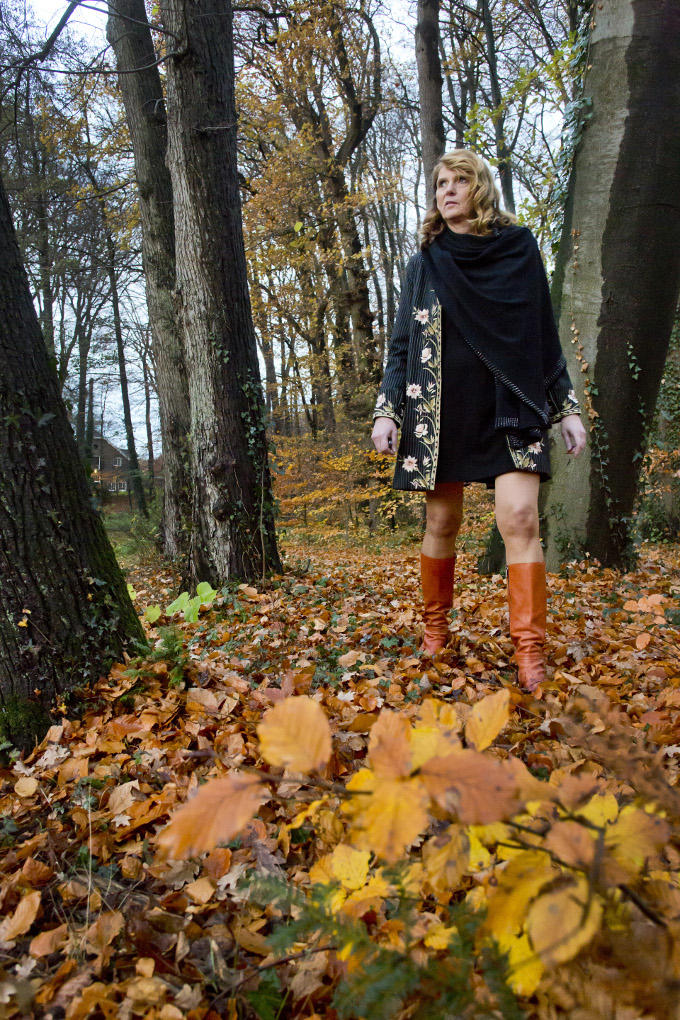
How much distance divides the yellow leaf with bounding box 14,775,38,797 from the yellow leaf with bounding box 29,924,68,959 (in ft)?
1.92

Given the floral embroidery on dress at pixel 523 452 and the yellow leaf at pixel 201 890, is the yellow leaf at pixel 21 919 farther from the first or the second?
the floral embroidery on dress at pixel 523 452

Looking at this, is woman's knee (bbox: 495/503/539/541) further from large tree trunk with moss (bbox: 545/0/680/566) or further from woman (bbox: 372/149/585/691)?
large tree trunk with moss (bbox: 545/0/680/566)

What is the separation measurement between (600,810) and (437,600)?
207cm

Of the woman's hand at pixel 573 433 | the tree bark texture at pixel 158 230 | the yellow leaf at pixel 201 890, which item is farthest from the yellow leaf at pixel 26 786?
the tree bark texture at pixel 158 230

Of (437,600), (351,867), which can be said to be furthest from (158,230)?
(351,867)

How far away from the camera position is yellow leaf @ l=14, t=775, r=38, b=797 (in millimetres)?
1882

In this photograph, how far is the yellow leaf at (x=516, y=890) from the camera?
2.02ft

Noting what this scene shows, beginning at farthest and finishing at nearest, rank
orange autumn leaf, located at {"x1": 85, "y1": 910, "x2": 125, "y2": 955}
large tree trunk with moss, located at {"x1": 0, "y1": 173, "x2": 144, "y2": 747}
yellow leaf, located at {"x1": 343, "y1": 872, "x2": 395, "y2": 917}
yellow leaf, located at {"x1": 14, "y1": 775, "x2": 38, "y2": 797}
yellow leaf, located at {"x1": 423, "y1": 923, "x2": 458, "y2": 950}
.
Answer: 1. large tree trunk with moss, located at {"x1": 0, "y1": 173, "x2": 144, "y2": 747}
2. yellow leaf, located at {"x1": 14, "y1": 775, "x2": 38, "y2": 797}
3. orange autumn leaf, located at {"x1": 85, "y1": 910, "x2": 125, "y2": 955}
4. yellow leaf, located at {"x1": 343, "y1": 872, "x2": 395, "y2": 917}
5. yellow leaf, located at {"x1": 423, "y1": 923, "x2": 458, "y2": 950}

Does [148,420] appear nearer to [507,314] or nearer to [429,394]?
[429,394]

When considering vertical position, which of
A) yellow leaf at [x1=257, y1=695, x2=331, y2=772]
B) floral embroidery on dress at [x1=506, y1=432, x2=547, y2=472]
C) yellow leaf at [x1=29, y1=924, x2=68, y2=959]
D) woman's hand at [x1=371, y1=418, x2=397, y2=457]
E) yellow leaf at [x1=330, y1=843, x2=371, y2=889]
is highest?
woman's hand at [x1=371, y1=418, x2=397, y2=457]

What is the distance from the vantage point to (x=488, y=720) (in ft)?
2.53

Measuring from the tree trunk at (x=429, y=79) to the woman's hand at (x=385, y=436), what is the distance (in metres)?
6.56

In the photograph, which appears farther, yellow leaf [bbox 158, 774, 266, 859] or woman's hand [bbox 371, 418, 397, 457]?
woman's hand [bbox 371, 418, 397, 457]

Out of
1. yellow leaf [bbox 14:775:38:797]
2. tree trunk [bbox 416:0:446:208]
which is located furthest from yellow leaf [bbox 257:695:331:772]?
tree trunk [bbox 416:0:446:208]
